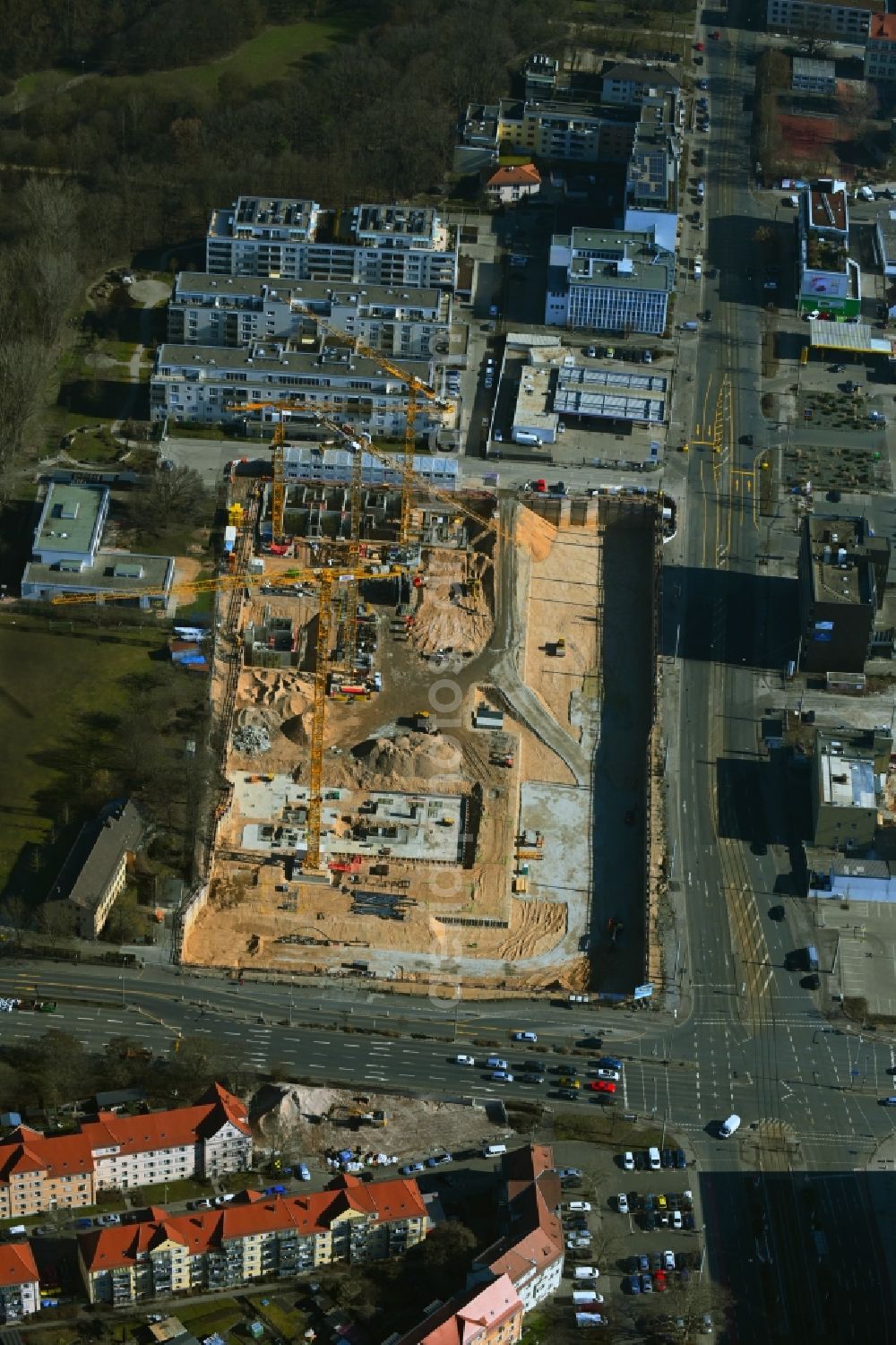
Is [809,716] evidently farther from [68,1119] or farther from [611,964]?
[68,1119]

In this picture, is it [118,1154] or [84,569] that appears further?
[84,569]

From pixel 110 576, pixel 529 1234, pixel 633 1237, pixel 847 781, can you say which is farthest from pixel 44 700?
pixel 633 1237

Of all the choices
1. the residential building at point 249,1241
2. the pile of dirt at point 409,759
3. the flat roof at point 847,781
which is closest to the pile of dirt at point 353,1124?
the residential building at point 249,1241


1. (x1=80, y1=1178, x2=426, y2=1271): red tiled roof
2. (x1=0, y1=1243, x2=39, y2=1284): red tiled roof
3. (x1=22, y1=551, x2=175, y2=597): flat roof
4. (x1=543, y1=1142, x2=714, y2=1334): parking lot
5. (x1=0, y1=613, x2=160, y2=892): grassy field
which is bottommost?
(x1=543, y1=1142, x2=714, y2=1334): parking lot

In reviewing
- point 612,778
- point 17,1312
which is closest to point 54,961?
point 17,1312

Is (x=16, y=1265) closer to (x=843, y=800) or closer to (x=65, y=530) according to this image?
(x=843, y=800)

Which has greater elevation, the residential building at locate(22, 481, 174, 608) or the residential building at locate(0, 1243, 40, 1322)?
the residential building at locate(22, 481, 174, 608)

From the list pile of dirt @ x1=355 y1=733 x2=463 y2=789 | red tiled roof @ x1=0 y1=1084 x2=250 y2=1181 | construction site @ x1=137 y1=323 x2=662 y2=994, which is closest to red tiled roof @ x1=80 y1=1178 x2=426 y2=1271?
red tiled roof @ x1=0 y1=1084 x2=250 y2=1181

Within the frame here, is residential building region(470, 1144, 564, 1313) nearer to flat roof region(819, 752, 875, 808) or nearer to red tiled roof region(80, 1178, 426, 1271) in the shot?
red tiled roof region(80, 1178, 426, 1271)
